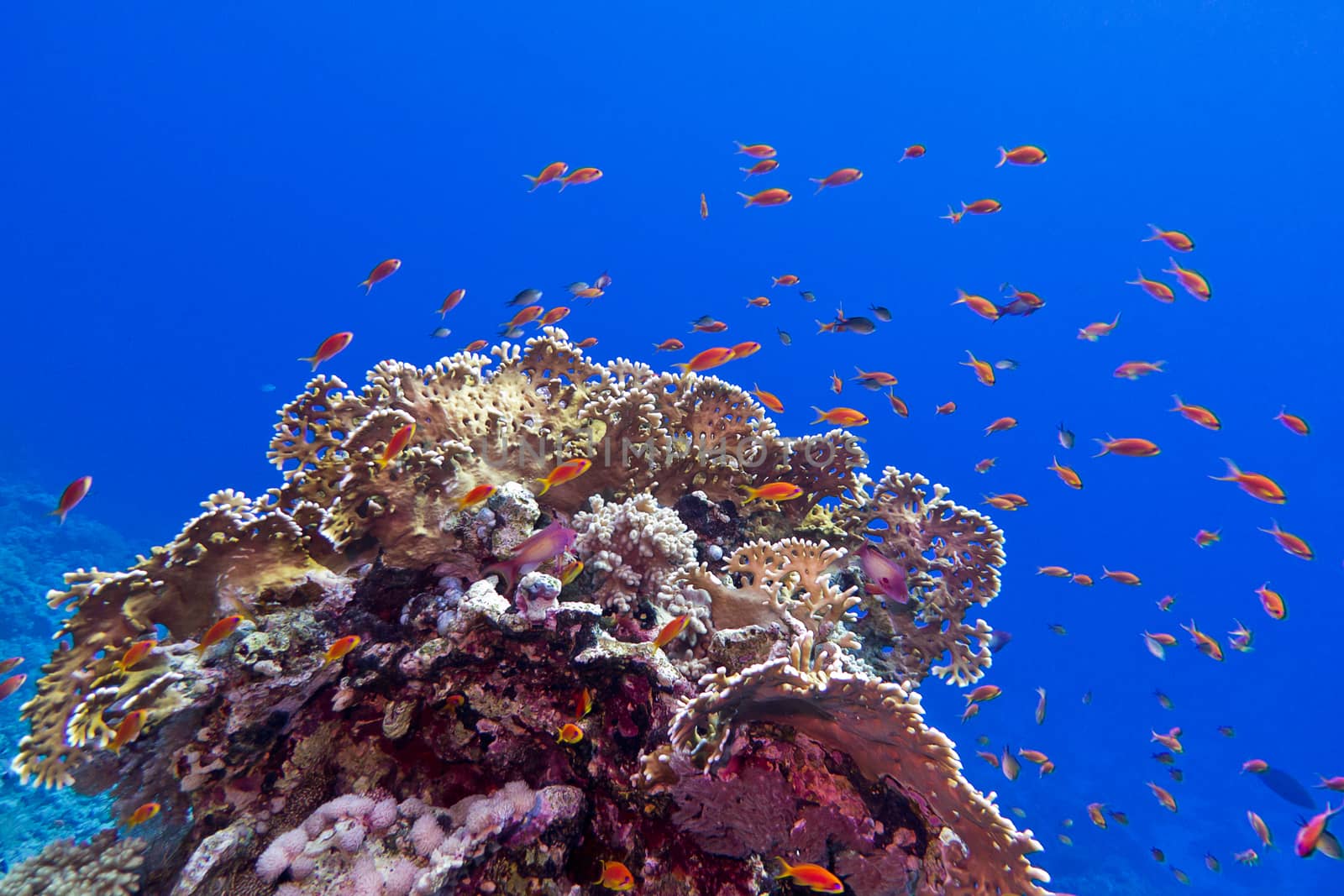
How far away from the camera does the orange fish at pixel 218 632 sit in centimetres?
299

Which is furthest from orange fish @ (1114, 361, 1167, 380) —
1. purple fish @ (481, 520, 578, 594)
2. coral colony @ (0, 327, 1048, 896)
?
purple fish @ (481, 520, 578, 594)

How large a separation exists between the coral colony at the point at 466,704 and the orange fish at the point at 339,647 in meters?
0.01

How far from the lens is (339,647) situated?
3088 millimetres

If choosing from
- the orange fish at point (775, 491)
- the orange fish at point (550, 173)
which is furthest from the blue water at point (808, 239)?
the orange fish at point (550, 173)

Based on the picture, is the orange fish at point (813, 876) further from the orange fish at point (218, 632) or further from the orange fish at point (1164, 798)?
the orange fish at point (1164, 798)

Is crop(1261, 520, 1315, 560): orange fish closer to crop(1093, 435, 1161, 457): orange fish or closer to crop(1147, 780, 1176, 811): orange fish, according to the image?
crop(1093, 435, 1161, 457): orange fish

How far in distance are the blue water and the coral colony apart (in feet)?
185

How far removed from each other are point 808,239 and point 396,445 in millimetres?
109506

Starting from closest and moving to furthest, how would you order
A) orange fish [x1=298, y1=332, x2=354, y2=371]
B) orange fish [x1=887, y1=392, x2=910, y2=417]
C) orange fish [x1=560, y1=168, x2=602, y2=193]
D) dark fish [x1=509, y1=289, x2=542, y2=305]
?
1. orange fish [x1=298, y1=332, x2=354, y2=371]
2. dark fish [x1=509, y1=289, x2=542, y2=305]
3. orange fish [x1=560, y1=168, x2=602, y2=193]
4. orange fish [x1=887, y1=392, x2=910, y2=417]

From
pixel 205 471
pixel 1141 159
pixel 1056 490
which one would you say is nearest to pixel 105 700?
pixel 205 471

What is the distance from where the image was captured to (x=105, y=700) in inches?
114

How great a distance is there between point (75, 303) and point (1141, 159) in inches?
7064

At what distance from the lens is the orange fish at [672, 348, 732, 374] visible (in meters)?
5.08

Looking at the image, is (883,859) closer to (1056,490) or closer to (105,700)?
(105,700)
